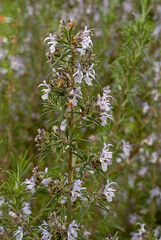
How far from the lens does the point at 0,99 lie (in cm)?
311

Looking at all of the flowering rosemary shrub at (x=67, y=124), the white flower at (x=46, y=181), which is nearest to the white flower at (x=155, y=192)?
the flowering rosemary shrub at (x=67, y=124)

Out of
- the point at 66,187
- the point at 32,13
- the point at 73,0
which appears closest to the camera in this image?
the point at 66,187

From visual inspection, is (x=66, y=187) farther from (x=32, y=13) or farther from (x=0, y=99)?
(x=32, y=13)

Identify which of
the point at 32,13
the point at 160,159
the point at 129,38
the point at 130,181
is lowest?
the point at 130,181

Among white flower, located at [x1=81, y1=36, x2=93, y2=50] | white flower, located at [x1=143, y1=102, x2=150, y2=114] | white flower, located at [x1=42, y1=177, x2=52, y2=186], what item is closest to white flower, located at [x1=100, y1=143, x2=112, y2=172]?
white flower, located at [x1=42, y1=177, x2=52, y2=186]

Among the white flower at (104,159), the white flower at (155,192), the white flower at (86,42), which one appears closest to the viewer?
the white flower at (86,42)

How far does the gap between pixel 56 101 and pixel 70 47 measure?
26 centimetres

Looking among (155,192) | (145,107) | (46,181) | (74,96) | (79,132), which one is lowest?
(155,192)

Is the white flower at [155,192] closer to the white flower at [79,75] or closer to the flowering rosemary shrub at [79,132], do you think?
the flowering rosemary shrub at [79,132]

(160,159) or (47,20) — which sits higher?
(47,20)

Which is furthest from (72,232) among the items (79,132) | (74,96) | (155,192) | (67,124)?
(155,192)

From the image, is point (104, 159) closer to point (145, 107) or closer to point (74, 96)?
point (74, 96)

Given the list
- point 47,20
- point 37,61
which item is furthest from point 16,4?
point 37,61

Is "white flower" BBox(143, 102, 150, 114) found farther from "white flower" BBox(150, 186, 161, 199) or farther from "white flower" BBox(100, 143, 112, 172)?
"white flower" BBox(100, 143, 112, 172)
